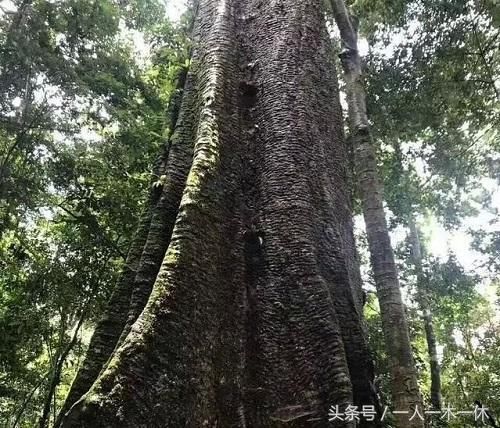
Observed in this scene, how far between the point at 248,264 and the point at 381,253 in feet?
5.97

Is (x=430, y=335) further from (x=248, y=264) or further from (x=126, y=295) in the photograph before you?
(x=126, y=295)

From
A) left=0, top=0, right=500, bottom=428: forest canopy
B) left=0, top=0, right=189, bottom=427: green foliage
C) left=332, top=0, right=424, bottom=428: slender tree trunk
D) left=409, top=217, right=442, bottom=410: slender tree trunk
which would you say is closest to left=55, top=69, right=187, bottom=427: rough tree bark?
left=0, top=0, right=500, bottom=428: forest canopy

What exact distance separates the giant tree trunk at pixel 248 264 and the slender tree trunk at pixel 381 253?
0.71 metres

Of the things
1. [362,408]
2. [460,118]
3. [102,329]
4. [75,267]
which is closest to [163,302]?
[102,329]

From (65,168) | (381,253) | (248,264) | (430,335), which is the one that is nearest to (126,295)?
(248,264)

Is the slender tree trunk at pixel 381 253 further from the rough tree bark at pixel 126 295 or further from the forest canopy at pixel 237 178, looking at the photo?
the rough tree bark at pixel 126 295

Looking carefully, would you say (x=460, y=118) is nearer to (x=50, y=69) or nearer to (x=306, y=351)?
(x=50, y=69)

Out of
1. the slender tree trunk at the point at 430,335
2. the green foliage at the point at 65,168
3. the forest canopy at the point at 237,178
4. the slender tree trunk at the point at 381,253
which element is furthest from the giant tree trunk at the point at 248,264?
the slender tree trunk at the point at 430,335

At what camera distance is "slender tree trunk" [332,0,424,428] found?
3684mm

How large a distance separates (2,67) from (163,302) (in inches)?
289

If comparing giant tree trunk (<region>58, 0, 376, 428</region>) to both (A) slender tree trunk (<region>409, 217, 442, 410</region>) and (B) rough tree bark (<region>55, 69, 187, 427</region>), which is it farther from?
(A) slender tree trunk (<region>409, 217, 442, 410</region>)

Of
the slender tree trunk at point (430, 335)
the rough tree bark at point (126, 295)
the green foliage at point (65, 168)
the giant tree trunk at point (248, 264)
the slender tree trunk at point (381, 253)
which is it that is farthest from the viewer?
the slender tree trunk at point (430, 335)

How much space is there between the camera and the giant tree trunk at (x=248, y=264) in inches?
84.9

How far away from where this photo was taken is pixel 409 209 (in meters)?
9.88
